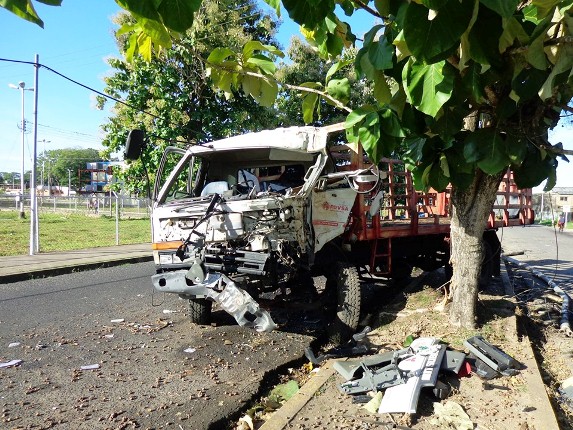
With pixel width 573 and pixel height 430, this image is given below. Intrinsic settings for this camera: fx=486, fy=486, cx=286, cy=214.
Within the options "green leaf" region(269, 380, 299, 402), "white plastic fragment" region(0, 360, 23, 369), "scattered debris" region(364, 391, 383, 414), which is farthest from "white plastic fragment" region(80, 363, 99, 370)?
"scattered debris" region(364, 391, 383, 414)

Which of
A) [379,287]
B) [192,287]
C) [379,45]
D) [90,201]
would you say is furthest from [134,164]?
[90,201]

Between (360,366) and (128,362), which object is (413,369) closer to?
(360,366)

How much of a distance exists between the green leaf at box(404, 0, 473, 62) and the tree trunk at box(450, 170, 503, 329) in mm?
3017

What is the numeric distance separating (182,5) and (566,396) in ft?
13.9

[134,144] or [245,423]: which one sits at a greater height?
[134,144]

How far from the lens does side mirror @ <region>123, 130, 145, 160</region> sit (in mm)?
4953

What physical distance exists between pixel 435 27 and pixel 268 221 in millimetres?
3059

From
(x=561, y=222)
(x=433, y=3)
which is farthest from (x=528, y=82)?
(x=561, y=222)

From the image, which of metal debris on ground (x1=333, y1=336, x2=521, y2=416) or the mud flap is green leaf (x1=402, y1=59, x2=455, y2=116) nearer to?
metal debris on ground (x1=333, y1=336, x2=521, y2=416)

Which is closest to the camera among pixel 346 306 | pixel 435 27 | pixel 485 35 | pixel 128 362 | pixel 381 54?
pixel 435 27

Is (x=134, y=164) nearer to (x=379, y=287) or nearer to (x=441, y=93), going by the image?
(x=379, y=287)

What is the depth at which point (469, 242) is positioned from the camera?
4992 mm

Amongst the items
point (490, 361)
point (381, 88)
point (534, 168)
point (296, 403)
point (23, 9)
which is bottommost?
point (296, 403)

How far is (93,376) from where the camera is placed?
4.40 meters
